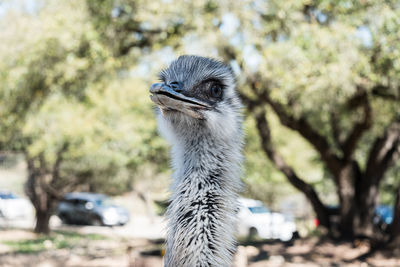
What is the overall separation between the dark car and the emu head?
60.3 ft

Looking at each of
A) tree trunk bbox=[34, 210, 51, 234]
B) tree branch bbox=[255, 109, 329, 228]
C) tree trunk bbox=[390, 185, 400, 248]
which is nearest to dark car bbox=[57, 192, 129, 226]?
tree trunk bbox=[34, 210, 51, 234]

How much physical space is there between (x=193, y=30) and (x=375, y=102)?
4739 mm

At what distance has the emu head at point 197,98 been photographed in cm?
221

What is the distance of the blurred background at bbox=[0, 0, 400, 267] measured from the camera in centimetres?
723

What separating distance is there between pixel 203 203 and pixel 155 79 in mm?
1735

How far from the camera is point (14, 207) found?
1980 centimetres

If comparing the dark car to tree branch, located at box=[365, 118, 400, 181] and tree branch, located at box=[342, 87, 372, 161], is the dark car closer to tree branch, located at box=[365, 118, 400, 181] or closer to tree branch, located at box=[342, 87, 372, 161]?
tree branch, located at box=[342, 87, 372, 161]

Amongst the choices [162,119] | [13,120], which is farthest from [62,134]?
[162,119]

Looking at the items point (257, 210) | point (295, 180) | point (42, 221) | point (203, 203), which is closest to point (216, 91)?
point (203, 203)

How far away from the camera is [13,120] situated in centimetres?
816

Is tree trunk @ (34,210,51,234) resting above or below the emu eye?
above

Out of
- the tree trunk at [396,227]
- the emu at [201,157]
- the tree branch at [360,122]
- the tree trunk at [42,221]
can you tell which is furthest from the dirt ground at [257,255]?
the emu at [201,157]

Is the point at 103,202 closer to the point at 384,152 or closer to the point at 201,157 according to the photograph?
the point at 384,152

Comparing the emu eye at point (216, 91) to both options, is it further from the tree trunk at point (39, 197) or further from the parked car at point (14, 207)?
the parked car at point (14, 207)
